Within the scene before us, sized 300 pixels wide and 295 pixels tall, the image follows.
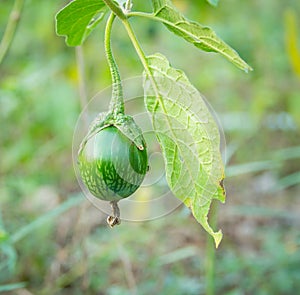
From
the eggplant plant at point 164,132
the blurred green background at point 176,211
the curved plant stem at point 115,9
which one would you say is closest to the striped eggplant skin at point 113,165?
the eggplant plant at point 164,132

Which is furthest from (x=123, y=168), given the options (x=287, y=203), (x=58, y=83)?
(x=287, y=203)

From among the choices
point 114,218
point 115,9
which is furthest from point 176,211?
point 115,9

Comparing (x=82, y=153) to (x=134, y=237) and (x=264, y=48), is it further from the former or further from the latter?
(x=264, y=48)

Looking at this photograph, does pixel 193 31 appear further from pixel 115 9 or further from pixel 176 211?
pixel 176 211

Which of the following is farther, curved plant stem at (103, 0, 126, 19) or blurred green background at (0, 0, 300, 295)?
blurred green background at (0, 0, 300, 295)

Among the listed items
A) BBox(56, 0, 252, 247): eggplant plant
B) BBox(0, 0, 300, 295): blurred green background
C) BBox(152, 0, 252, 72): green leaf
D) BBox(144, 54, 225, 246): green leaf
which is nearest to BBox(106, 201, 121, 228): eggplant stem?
BBox(56, 0, 252, 247): eggplant plant

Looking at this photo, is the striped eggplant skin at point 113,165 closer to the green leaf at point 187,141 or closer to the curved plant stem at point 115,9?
the green leaf at point 187,141

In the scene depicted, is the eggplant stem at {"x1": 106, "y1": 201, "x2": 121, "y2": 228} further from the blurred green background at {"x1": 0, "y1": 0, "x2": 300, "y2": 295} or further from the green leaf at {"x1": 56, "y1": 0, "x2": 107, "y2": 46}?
the blurred green background at {"x1": 0, "y1": 0, "x2": 300, "y2": 295}
